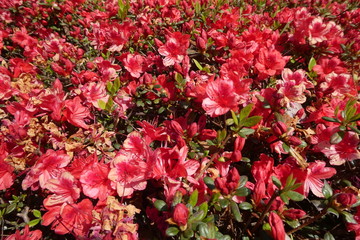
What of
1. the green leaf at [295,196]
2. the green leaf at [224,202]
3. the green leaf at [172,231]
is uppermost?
the green leaf at [295,196]

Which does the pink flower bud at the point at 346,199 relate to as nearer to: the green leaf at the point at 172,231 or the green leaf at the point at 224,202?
the green leaf at the point at 224,202

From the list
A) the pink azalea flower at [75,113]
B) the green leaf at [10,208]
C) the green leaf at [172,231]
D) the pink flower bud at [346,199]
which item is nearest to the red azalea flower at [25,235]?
the green leaf at [10,208]

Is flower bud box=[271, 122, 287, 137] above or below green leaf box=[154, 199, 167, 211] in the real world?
above

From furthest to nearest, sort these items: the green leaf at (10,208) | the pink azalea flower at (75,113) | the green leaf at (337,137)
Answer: the pink azalea flower at (75,113) → the green leaf at (10,208) → the green leaf at (337,137)

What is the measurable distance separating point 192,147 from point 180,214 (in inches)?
19.1

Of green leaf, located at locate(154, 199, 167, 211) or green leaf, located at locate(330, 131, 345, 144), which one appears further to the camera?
green leaf, located at locate(330, 131, 345, 144)

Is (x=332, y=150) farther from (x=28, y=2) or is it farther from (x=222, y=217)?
(x=28, y=2)

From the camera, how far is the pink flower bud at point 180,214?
89 centimetres

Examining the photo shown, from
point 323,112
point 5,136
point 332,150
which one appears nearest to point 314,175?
point 332,150

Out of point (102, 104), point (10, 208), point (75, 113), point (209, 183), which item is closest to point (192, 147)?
point (209, 183)

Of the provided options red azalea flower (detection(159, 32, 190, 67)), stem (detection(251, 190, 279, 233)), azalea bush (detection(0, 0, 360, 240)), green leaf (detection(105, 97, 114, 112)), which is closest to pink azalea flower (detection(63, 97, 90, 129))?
azalea bush (detection(0, 0, 360, 240))

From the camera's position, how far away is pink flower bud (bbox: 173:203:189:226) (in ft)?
2.90

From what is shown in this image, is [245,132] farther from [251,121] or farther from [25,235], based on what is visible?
[25,235]

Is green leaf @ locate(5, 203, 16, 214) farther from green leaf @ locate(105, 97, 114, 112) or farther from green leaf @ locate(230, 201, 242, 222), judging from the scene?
green leaf @ locate(230, 201, 242, 222)
